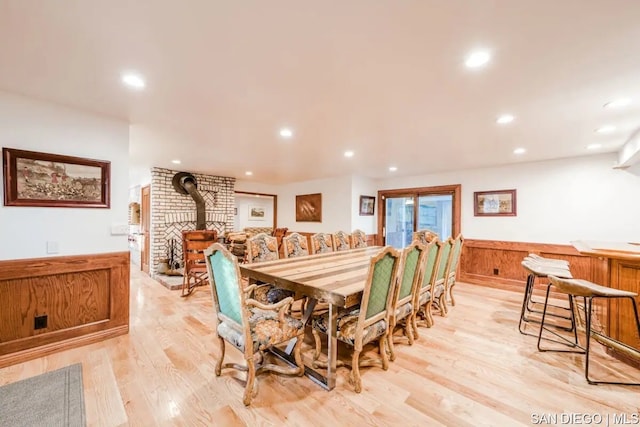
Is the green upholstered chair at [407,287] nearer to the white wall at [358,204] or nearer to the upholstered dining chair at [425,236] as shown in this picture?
the upholstered dining chair at [425,236]

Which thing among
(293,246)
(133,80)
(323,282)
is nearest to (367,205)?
(293,246)

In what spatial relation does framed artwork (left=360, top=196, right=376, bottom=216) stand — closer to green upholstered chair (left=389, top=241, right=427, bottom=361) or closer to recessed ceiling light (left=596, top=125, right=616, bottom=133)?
green upholstered chair (left=389, top=241, right=427, bottom=361)

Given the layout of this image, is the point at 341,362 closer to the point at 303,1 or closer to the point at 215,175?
the point at 303,1

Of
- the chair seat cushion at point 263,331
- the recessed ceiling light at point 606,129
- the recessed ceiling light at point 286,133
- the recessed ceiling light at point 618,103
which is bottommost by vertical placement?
the chair seat cushion at point 263,331

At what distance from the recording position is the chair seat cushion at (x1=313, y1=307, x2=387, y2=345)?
1977 mm

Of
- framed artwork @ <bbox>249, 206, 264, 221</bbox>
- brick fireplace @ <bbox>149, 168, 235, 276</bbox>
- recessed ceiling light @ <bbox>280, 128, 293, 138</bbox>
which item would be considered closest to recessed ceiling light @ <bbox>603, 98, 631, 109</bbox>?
recessed ceiling light @ <bbox>280, 128, 293, 138</bbox>

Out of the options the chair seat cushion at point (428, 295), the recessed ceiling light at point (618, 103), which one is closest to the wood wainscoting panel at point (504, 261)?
the chair seat cushion at point (428, 295)

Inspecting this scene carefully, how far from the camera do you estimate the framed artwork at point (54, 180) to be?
2273mm

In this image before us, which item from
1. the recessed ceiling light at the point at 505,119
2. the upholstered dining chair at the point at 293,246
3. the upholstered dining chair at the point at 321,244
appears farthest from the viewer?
the upholstered dining chair at the point at 321,244

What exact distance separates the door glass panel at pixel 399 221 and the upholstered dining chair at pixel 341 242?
7.55ft

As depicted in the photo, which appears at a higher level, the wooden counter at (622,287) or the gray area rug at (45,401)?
the wooden counter at (622,287)

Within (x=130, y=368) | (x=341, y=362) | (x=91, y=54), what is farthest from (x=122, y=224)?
(x=341, y=362)

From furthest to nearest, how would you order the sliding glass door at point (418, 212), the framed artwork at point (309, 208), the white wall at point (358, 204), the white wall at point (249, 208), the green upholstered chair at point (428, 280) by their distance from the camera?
1. the white wall at point (249, 208)
2. the framed artwork at point (309, 208)
3. the white wall at point (358, 204)
4. the sliding glass door at point (418, 212)
5. the green upholstered chair at point (428, 280)

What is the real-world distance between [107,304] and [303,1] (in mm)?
3347
